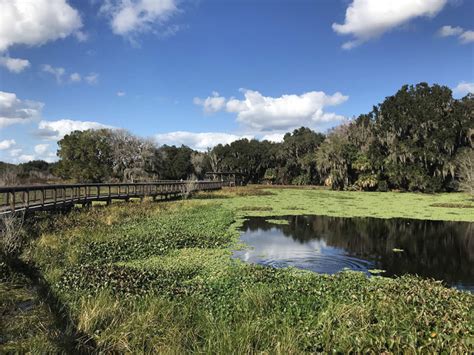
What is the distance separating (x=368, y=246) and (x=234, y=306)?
9820 mm

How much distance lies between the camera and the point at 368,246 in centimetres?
1488

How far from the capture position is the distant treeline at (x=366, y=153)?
148 feet

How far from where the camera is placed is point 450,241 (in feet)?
52.2

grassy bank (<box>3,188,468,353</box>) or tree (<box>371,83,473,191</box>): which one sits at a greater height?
tree (<box>371,83,473,191</box>)

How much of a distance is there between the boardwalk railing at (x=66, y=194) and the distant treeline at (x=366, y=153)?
18136 mm

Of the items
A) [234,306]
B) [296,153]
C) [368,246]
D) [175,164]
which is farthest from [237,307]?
[175,164]

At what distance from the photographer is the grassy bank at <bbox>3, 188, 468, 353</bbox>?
199 inches

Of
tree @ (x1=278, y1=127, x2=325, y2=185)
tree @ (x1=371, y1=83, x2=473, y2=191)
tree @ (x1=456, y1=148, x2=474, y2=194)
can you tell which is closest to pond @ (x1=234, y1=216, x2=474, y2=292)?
tree @ (x1=456, y1=148, x2=474, y2=194)

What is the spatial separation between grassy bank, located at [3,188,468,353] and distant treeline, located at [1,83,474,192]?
30.8m

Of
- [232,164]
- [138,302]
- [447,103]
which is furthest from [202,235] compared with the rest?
[232,164]

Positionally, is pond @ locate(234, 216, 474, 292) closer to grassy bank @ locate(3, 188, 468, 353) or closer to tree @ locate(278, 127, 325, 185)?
grassy bank @ locate(3, 188, 468, 353)

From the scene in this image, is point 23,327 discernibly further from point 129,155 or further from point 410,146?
point 129,155

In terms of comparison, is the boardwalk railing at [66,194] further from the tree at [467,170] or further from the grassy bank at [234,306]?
the tree at [467,170]

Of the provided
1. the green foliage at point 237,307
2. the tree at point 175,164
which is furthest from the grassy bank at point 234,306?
the tree at point 175,164
